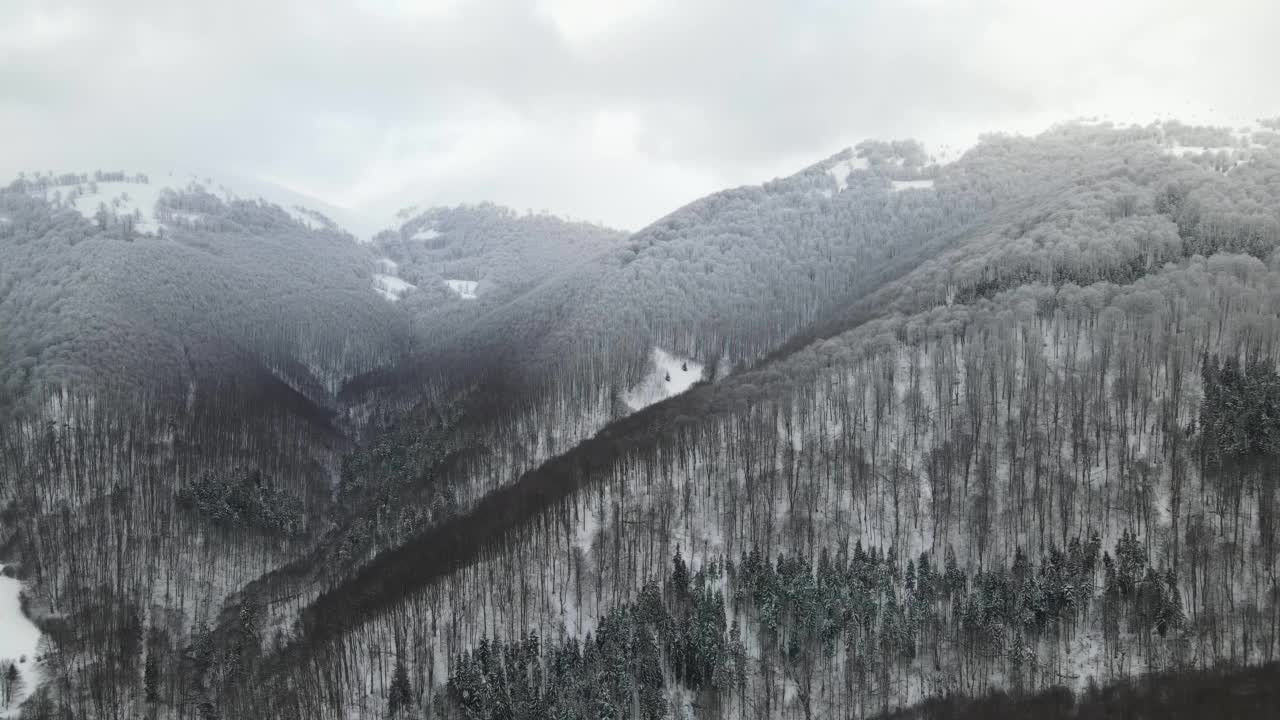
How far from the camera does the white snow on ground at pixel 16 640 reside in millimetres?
143500

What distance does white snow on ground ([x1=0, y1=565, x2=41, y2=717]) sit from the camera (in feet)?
471

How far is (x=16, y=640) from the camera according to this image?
499 feet

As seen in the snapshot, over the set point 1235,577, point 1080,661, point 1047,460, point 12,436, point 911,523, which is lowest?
point 1080,661

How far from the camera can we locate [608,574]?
148750 mm

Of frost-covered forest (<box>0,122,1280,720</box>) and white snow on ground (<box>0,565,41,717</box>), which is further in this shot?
white snow on ground (<box>0,565,41,717</box>)

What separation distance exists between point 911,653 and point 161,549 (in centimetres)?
13945

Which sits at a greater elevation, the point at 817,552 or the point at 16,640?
the point at 817,552

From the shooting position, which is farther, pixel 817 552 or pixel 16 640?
pixel 16 640

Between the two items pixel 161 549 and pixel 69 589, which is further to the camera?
pixel 161 549

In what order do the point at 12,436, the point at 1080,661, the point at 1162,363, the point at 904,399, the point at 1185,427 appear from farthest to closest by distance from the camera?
the point at 12,436 < the point at 904,399 < the point at 1162,363 < the point at 1185,427 < the point at 1080,661

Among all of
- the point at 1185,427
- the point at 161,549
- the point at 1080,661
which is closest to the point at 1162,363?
the point at 1185,427

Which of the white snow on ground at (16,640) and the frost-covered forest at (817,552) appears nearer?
the frost-covered forest at (817,552)

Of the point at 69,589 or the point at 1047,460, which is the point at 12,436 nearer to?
the point at 69,589

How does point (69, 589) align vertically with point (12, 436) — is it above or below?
below
